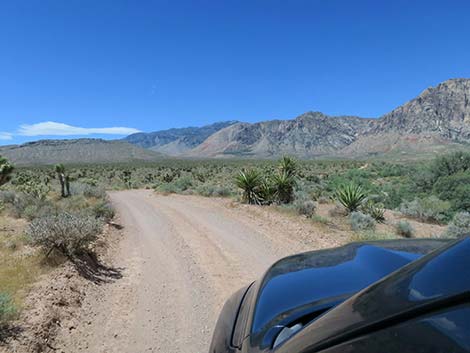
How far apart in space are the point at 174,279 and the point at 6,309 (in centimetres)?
281

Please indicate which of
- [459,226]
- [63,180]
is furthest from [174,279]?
[63,180]

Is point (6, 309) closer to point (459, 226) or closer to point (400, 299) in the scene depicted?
point (400, 299)

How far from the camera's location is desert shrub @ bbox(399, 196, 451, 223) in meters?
14.3

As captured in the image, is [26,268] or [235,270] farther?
[235,270]

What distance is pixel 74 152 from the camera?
137500 millimetres

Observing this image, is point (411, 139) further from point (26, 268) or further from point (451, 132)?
point (26, 268)

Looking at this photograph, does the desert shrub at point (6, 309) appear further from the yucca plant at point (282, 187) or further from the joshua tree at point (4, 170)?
the yucca plant at point (282, 187)

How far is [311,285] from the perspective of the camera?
7.28 ft

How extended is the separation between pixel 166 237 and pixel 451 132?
214644 millimetres

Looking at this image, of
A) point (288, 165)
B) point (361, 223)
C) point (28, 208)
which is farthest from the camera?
point (288, 165)

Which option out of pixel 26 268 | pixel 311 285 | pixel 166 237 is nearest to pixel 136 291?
pixel 26 268

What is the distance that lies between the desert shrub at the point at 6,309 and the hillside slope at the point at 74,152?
393ft

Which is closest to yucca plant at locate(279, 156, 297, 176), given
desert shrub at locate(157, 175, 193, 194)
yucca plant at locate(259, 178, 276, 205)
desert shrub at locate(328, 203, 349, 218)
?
yucca plant at locate(259, 178, 276, 205)

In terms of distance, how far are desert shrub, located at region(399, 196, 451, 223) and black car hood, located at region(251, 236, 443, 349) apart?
1315 cm
